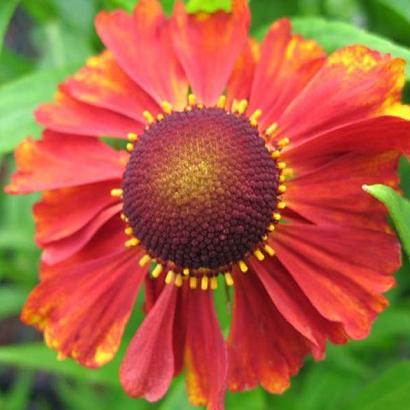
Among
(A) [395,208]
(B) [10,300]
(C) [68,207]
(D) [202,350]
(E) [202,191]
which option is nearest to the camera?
(A) [395,208]

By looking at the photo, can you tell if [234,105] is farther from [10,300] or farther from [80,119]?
[10,300]

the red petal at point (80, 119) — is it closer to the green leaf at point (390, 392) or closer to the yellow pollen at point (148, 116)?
the yellow pollen at point (148, 116)

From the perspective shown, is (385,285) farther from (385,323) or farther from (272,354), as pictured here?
(385,323)

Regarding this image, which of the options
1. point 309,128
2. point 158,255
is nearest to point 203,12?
point 309,128

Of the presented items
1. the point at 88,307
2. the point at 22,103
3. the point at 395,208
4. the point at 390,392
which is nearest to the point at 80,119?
the point at 22,103

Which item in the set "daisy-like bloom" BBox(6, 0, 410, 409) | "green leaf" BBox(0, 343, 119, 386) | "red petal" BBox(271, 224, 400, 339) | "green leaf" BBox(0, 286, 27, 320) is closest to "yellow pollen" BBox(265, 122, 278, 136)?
"daisy-like bloom" BBox(6, 0, 410, 409)

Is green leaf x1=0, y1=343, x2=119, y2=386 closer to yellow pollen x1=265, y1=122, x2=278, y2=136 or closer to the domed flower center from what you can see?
the domed flower center
